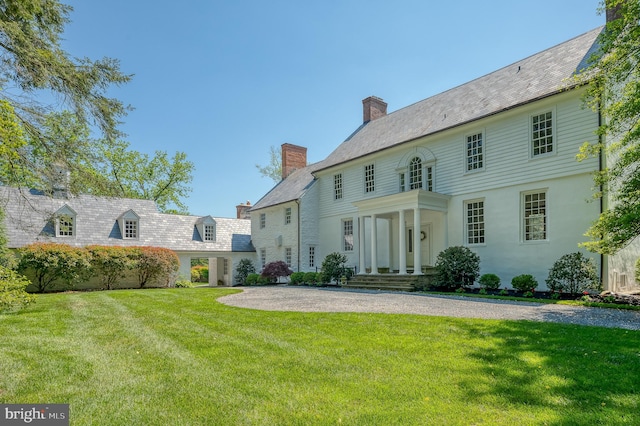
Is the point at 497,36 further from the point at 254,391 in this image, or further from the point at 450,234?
the point at 254,391

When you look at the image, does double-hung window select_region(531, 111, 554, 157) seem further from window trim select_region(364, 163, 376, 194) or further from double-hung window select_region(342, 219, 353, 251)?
double-hung window select_region(342, 219, 353, 251)

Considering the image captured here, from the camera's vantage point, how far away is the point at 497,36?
1114 cm

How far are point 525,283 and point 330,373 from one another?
34.1ft

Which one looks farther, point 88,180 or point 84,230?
point 84,230

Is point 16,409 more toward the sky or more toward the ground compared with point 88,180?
more toward the ground

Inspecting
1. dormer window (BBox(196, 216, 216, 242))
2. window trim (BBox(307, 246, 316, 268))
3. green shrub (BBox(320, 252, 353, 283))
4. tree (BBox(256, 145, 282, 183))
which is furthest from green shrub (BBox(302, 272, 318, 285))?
tree (BBox(256, 145, 282, 183))

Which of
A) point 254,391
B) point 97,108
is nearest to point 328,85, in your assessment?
point 97,108

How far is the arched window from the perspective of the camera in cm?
1731

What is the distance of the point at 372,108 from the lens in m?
24.7

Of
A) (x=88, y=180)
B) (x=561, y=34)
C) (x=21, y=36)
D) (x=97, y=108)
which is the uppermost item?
(x=561, y=34)

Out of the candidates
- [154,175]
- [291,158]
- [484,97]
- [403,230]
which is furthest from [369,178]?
[154,175]

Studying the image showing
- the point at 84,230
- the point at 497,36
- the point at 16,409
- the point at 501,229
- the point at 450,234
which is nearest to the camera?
the point at 16,409

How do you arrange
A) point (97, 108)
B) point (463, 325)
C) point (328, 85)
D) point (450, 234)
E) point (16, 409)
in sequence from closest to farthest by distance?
point (16, 409) < point (463, 325) < point (97, 108) < point (450, 234) < point (328, 85)

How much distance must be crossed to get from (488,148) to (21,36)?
14.3 meters
